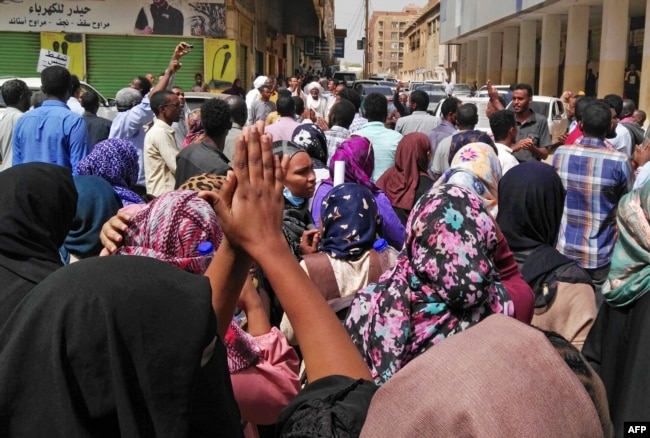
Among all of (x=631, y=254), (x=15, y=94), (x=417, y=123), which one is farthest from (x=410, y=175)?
(x=15, y=94)

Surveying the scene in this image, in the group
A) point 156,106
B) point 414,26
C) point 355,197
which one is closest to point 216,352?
point 355,197

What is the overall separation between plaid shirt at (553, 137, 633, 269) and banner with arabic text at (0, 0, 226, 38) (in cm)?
1450

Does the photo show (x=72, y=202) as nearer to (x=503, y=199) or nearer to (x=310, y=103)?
(x=503, y=199)

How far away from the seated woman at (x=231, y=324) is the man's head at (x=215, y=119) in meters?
3.02

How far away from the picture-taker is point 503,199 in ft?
11.8

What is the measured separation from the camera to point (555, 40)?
28266mm

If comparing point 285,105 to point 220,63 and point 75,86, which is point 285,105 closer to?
point 75,86

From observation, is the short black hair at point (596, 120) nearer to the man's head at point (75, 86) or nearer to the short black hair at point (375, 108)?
the short black hair at point (375, 108)

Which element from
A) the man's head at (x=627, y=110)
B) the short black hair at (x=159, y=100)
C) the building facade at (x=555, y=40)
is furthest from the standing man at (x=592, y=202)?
the building facade at (x=555, y=40)

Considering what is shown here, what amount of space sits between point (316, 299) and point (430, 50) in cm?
6958

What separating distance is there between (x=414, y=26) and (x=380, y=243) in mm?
83664

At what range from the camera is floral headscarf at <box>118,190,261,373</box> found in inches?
90.1

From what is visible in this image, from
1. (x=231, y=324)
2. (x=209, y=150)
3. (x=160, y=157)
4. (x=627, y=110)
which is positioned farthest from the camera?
(x=627, y=110)

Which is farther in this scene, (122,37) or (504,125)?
(122,37)
